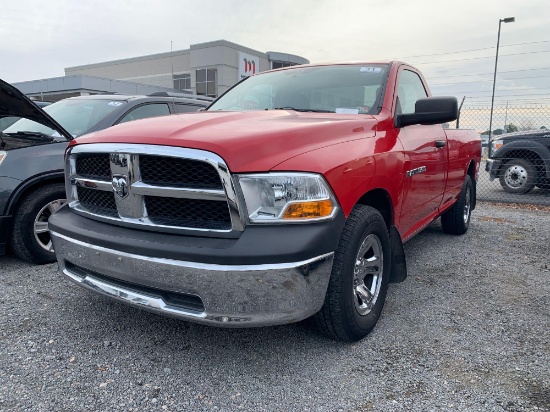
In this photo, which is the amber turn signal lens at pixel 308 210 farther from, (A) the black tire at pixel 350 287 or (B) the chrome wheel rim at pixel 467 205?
(B) the chrome wheel rim at pixel 467 205

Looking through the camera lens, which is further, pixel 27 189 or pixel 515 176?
pixel 515 176

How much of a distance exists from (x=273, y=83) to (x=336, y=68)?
556mm

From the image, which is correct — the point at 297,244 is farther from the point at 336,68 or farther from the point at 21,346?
the point at 336,68

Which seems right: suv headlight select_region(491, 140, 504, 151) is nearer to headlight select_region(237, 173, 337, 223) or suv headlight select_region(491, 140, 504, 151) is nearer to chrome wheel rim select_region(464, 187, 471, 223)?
chrome wheel rim select_region(464, 187, 471, 223)

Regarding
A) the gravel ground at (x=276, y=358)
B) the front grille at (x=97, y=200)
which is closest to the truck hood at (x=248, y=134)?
the front grille at (x=97, y=200)

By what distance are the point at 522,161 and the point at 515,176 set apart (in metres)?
0.35

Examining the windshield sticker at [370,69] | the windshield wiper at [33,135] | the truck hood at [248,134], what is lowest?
the windshield wiper at [33,135]

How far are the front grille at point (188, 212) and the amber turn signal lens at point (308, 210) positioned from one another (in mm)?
314

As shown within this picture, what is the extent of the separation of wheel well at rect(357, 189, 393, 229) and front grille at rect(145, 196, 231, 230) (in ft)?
3.17

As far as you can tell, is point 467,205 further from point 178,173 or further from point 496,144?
point 496,144

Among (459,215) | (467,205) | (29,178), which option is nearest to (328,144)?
(29,178)

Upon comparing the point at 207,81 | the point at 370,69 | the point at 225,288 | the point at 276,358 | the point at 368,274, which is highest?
the point at 207,81

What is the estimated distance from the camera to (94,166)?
105 inches

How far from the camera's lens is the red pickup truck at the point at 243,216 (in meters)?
2.14
